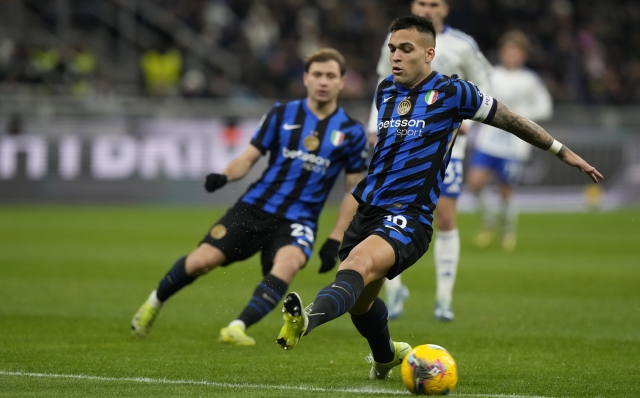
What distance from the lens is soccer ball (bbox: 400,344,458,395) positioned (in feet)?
17.7

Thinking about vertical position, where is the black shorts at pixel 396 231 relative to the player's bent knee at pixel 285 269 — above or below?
above

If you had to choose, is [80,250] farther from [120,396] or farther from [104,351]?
[120,396]

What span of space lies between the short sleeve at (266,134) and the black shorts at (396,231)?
85.6 inches

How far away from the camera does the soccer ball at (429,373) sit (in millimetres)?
5402

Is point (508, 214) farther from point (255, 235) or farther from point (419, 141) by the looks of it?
point (419, 141)

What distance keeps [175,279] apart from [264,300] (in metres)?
0.74

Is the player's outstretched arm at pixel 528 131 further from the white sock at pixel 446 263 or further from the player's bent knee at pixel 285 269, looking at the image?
the white sock at pixel 446 263

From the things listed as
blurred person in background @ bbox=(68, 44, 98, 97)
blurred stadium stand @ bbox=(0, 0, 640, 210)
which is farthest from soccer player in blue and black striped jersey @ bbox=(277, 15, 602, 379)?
blurred person in background @ bbox=(68, 44, 98, 97)

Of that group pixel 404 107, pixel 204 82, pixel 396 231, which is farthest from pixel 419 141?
pixel 204 82

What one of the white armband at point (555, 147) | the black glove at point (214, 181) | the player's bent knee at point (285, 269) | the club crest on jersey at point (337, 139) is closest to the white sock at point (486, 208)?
the club crest on jersey at point (337, 139)

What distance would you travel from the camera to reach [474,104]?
19.0 ft

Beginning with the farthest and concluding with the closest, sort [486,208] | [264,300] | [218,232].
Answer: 1. [486,208]
2. [218,232]
3. [264,300]

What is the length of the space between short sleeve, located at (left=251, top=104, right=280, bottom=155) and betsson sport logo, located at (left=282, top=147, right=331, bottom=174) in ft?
0.55

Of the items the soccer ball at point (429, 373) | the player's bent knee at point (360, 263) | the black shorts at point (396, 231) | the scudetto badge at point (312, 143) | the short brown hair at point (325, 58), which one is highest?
the short brown hair at point (325, 58)
